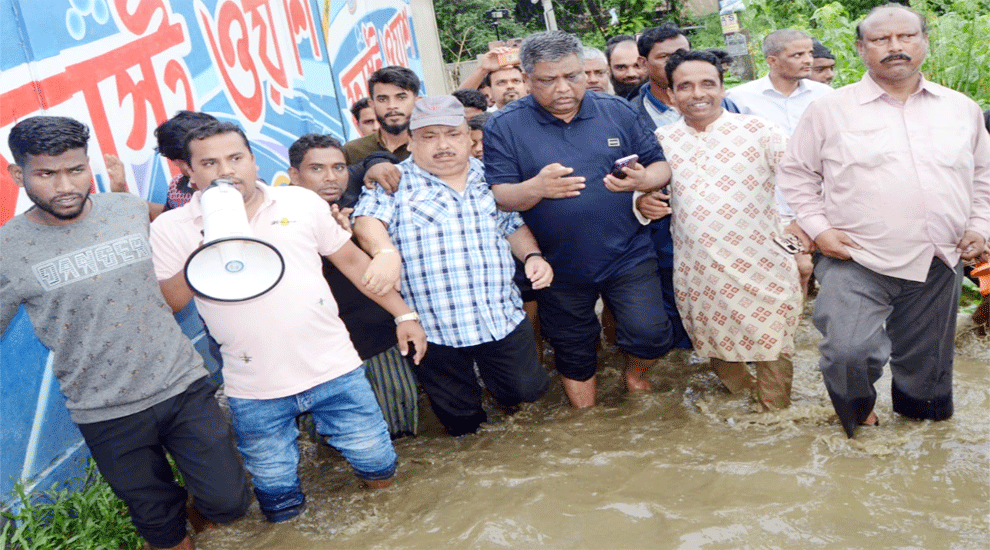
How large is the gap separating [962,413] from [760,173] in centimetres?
144

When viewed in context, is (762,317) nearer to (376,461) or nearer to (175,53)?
(376,461)

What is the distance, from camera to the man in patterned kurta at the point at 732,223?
3.82 meters

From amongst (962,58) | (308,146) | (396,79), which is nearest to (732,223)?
(308,146)

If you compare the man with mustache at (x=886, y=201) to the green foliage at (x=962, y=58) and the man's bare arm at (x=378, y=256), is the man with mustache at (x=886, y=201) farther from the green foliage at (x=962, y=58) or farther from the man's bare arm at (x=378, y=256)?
the green foliage at (x=962, y=58)

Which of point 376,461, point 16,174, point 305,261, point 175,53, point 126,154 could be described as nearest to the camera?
point 16,174

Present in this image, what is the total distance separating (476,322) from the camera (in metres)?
3.81

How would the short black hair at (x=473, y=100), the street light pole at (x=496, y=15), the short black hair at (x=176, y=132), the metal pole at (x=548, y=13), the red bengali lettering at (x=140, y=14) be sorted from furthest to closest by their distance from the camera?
the metal pole at (x=548, y=13), the street light pole at (x=496, y=15), the short black hair at (x=473, y=100), the red bengali lettering at (x=140, y=14), the short black hair at (x=176, y=132)

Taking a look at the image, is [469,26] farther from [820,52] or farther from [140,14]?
[140,14]

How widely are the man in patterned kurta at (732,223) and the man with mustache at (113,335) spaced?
2.25m

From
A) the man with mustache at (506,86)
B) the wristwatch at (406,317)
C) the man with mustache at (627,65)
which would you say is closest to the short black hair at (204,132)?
the wristwatch at (406,317)

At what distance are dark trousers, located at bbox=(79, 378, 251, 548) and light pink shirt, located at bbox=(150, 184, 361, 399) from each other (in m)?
0.18

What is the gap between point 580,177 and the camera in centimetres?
369

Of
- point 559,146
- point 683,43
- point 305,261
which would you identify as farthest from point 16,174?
point 683,43

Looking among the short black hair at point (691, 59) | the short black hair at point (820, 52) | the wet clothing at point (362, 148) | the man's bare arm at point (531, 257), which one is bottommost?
the man's bare arm at point (531, 257)
